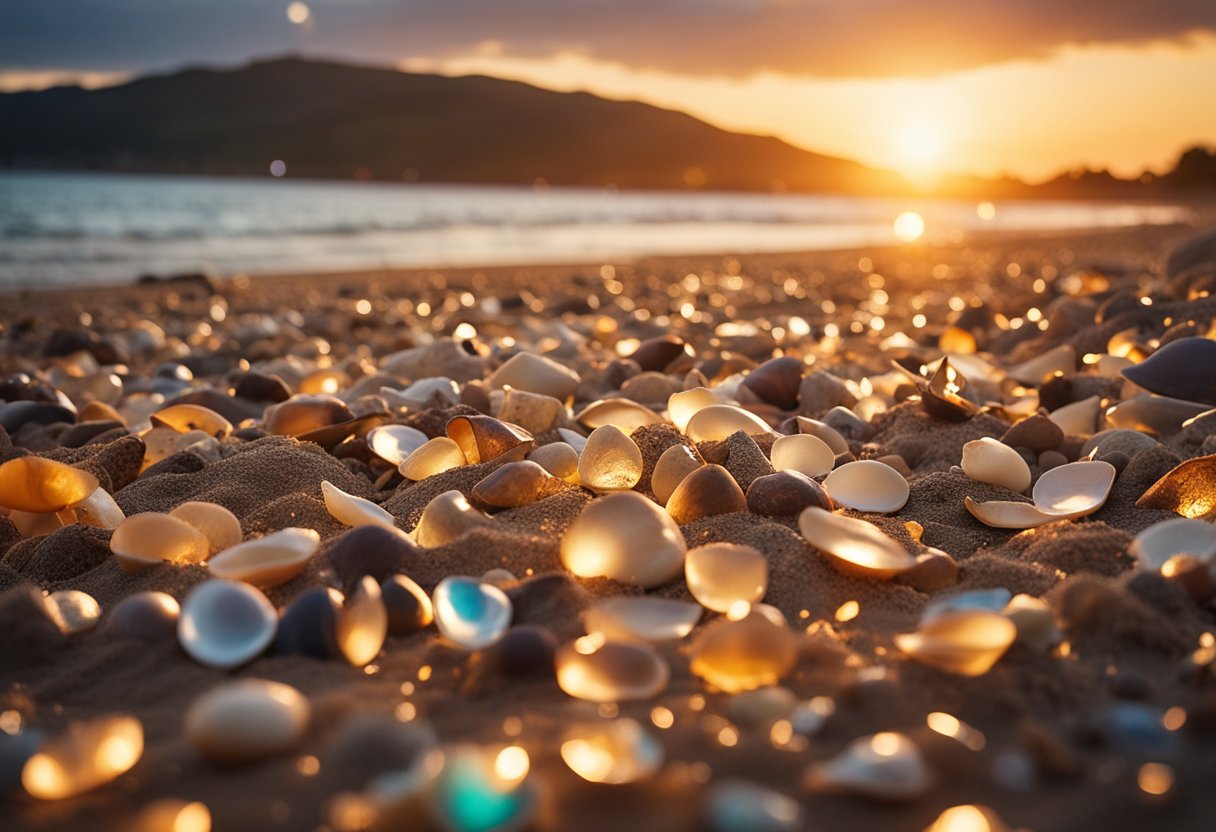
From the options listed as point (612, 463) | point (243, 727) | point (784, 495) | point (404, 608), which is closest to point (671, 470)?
point (612, 463)

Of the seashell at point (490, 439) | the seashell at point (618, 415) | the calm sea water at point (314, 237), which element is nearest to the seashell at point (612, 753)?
the seashell at point (490, 439)

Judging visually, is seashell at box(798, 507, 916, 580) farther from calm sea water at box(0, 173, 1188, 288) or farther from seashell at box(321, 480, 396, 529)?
calm sea water at box(0, 173, 1188, 288)

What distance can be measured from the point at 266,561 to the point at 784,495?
86 cm

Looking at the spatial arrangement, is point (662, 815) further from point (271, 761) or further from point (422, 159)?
point (422, 159)

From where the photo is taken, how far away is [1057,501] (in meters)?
1.75

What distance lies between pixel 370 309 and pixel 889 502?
4921mm

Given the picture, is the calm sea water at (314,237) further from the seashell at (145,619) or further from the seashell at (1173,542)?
the seashell at (1173,542)

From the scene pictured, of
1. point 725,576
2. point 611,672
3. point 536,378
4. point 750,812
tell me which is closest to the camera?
point 750,812

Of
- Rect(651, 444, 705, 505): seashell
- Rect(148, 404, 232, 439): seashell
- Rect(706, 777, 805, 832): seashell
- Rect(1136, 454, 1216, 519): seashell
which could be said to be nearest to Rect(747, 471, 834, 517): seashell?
Rect(651, 444, 705, 505): seashell

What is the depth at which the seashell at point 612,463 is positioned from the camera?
71.4 inches

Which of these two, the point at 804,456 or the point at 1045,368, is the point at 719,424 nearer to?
the point at 804,456

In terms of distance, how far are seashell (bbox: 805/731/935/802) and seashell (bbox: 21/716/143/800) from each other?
697mm

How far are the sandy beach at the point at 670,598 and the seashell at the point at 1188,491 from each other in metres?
0.01

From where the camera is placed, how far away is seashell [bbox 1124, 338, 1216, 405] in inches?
87.7
